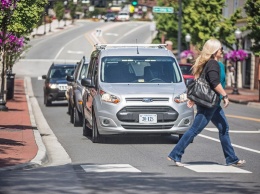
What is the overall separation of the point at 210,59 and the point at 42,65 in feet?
252

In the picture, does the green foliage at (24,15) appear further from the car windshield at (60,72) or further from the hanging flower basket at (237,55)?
the hanging flower basket at (237,55)

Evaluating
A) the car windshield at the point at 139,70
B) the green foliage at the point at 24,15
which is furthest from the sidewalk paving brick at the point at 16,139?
the green foliage at the point at 24,15

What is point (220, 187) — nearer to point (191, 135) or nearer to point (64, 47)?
point (191, 135)

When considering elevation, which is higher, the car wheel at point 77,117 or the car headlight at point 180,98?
the car headlight at point 180,98

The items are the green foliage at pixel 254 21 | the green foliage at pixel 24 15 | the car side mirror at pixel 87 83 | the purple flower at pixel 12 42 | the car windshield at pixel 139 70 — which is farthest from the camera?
the green foliage at pixel 254 21

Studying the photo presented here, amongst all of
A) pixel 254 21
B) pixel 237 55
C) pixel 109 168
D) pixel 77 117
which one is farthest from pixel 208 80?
pixel 237 55

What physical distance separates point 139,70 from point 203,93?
251 inches

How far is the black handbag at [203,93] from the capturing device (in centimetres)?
1404

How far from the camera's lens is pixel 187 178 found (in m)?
12.7

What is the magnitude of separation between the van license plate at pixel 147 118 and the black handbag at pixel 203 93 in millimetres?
4700

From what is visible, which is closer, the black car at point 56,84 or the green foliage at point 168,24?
the black car at point 56,84

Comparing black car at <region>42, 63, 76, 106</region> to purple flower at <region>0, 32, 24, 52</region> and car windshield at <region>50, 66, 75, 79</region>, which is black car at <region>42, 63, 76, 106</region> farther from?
purple flower at <region>0, 32, 24, 52</region>

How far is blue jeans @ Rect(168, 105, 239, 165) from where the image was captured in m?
14.2

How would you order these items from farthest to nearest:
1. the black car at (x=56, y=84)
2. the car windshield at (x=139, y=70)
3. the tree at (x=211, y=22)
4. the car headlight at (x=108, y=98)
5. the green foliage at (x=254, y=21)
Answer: the tree at (x=211, y=22) < the green foliage at (x=254, y=21) < the black car at (x=56, y=84) < the car windshield at (x=139, y=70) < the car headlight at (x=108, y=98)
